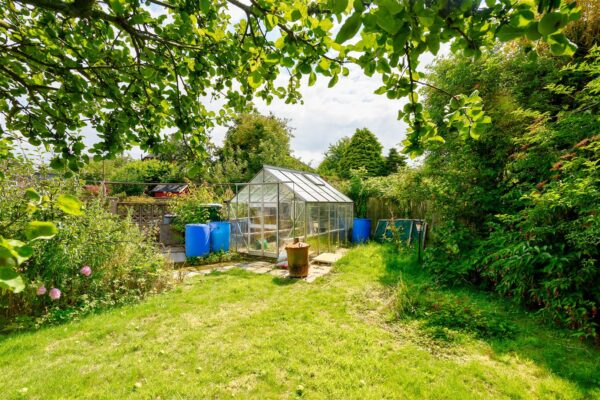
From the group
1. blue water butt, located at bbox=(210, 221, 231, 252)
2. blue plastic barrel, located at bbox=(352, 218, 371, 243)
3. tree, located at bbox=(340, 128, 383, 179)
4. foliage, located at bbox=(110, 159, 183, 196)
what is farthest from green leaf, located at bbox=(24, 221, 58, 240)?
tree, located at bbox=(340, 128, 383, 179)

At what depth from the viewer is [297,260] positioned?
20.9ft

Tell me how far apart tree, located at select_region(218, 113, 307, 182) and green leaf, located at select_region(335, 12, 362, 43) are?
16572mm

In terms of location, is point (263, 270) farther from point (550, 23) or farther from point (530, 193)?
point (550, 23)

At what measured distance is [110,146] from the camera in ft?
5.90

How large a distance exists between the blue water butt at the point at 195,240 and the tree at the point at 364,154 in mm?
17221

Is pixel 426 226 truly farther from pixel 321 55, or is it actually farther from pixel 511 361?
pixel 321 55

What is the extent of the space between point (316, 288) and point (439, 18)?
18.0 ft

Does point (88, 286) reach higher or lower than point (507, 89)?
lower

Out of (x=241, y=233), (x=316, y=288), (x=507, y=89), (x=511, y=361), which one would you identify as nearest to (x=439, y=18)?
(x=511, y=361)

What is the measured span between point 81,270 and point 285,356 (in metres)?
3.55

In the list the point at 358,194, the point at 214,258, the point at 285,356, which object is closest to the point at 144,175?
the point at 214,258

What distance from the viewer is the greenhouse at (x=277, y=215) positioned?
26.8ft

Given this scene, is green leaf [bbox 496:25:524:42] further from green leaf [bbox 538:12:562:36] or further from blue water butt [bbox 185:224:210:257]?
blue water butt [bbox 185:224:210:257]

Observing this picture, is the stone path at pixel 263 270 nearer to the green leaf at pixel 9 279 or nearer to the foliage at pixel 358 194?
the foliage at pixel 358 194
